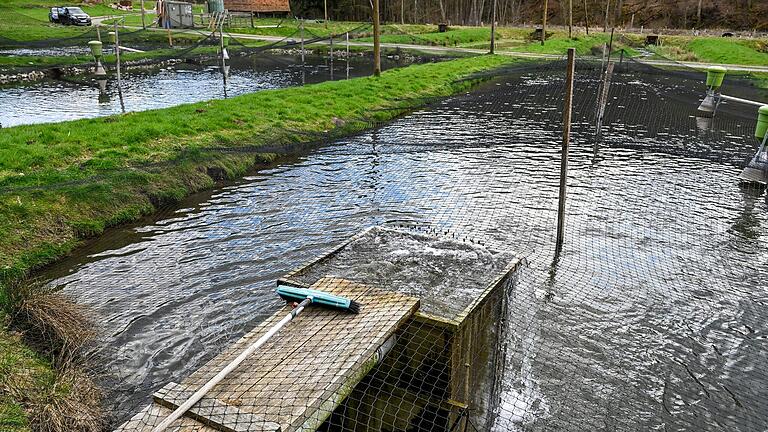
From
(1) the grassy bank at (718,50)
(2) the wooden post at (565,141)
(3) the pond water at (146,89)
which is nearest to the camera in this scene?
(2) the wooden post at (565,141)

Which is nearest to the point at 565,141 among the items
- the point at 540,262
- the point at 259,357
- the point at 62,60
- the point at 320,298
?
the point at 540,262

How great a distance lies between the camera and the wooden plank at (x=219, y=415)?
4.66 m

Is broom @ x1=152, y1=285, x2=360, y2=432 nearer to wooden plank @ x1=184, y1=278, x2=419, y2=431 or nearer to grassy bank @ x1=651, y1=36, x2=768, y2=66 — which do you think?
wooden plank @ x1=184, y1=278, x2=419, y2=431

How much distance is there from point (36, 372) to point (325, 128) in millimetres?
14321

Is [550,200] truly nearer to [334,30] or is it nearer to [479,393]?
[479,393]

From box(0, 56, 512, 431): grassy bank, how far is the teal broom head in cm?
278

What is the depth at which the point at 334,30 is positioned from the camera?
56656mm

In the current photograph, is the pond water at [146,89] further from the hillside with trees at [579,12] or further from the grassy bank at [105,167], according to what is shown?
the hillside with trees at [579,12]

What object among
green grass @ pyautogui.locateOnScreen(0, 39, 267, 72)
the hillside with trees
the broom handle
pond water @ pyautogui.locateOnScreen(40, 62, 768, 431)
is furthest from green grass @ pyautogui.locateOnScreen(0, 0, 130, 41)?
the broom handle

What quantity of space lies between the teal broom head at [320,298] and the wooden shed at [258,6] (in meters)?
64.3

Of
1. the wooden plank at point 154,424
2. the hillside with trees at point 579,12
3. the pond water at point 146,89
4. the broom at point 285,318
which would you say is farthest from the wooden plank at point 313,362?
the hillside with trees at point 579,12

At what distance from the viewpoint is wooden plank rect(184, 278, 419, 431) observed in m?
4.99

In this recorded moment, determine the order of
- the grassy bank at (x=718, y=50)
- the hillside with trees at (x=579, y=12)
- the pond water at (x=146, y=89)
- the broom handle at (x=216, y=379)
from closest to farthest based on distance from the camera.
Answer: the broom handle at (x=216, y=379) < the pond water at (x=146, y=89) < the grassy bank at (x=718, y=50) < the hillside with trees at (x=579, y=12)

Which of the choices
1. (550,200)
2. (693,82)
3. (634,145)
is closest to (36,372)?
(550,200)
